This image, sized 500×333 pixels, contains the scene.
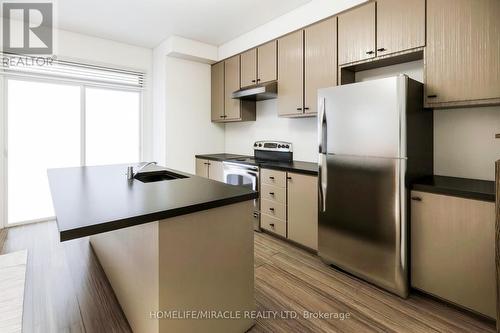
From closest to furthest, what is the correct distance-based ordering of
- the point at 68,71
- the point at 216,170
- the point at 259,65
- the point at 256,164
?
the point at 256,164, the point at 259,65, the point at 68,71, the point at 216,170

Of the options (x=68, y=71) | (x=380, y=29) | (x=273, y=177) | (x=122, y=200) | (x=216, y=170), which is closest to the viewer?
(x=122, y=200)

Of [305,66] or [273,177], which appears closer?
[305,66]

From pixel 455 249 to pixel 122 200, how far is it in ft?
6.98

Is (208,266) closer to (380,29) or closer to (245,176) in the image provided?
(245,176)

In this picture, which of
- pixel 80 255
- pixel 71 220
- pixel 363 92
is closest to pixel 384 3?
pixel 363 92

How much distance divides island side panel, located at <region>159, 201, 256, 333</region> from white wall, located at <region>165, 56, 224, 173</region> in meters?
2.89

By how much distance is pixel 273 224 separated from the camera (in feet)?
10.6

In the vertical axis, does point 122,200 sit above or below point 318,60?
below

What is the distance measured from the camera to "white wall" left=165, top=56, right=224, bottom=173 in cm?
418

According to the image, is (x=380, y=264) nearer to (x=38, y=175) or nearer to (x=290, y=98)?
(x=290, y=98)

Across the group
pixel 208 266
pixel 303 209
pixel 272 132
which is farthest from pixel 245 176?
pixel 208 266

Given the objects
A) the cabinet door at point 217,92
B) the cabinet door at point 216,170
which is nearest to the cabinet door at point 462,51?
the cabinet door at point 216,170

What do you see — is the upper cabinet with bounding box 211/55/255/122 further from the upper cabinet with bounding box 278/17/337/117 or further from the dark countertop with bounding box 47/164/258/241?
the dark countertop with bounding box 47/164/258/241

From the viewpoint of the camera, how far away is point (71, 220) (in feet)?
3.64
